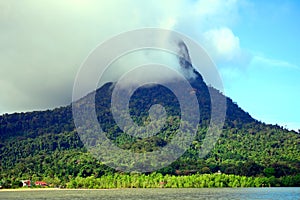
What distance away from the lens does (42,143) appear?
10162 cm

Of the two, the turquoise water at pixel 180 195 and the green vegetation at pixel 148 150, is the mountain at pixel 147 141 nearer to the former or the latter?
the green vegetation at pixel 148 150

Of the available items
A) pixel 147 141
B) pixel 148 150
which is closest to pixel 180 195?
pixel 148 150

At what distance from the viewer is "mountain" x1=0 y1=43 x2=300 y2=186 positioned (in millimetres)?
75562

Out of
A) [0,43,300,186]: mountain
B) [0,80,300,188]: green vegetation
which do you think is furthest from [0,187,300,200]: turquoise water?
[0,43,300,186]: mountain

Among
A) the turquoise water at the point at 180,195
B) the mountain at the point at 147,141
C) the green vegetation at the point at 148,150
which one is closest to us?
the turquoise water at the point at 180,195

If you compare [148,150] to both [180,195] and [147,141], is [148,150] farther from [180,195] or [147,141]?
[180,195]

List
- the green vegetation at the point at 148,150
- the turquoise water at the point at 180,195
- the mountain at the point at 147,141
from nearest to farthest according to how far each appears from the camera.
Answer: the turquoise water at the point at 180,195 → the green vegetation at the point at 148,150 → the mountain at the point at 147,141

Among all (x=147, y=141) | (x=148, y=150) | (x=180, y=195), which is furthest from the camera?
(x=147, y=141)

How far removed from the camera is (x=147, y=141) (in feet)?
303

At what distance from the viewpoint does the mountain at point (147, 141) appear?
7556 centimetres

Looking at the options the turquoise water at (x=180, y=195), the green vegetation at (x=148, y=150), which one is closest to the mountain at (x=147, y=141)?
the green vegetation at (x=148, y=150)

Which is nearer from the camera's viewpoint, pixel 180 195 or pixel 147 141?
pixel 180 195

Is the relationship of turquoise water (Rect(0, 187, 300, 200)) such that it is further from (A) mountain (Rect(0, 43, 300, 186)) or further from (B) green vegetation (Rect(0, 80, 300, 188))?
(A) mountain (Rect(0, 43, 300, 186))

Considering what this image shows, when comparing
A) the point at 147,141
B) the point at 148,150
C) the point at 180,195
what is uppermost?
the point at 147,141
